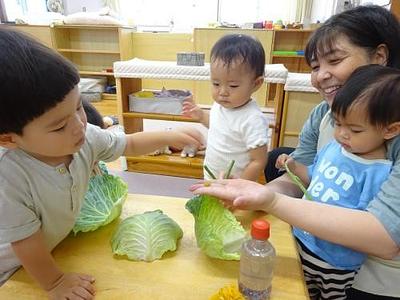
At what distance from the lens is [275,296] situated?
1.97 ft

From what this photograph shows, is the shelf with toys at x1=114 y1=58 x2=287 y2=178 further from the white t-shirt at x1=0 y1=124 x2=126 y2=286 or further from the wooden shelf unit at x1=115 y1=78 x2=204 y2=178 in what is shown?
the white t-shirt at x1=0 y1=124 x2=126 y2=286

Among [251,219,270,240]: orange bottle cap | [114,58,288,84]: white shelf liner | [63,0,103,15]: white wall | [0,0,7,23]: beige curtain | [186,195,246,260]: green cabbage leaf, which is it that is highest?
[63,0,103,15]: white wall

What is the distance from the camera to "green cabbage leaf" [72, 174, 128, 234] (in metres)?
0.77

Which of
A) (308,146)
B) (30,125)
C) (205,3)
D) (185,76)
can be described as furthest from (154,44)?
(30,125)

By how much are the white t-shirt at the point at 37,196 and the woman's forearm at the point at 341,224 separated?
0.46m

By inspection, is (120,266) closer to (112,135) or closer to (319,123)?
(112,135)

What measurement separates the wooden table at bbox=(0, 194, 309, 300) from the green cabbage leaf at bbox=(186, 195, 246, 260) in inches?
1.3

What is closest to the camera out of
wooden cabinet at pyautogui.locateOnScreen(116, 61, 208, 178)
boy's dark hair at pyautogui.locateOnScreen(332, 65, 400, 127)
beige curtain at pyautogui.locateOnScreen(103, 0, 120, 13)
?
boy's dark hair at pyautogui.locateOnScreen(332, 65, 400, 127)

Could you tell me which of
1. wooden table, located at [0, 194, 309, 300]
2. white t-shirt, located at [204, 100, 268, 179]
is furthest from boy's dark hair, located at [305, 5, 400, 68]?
wooden table, located at [0, 194, 309, 300]

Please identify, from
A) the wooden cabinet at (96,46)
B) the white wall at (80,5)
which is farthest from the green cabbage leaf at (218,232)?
the white wall at (80,5)

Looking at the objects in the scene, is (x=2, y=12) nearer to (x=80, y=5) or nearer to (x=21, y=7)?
(x=21, y=7)

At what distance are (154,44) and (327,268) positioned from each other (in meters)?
4.61

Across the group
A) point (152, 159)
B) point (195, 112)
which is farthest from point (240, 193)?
point (152, 159)

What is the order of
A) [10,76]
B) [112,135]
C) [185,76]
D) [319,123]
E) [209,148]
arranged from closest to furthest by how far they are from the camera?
[10,76], [112,135], [319,123], [209,148], [185,76]
